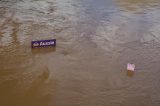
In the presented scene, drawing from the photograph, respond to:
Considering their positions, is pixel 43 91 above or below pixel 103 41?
below

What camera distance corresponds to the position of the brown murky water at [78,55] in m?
4.11

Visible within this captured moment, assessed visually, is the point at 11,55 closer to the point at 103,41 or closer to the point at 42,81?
the point at 42,81

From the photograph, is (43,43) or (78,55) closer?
(78,55)

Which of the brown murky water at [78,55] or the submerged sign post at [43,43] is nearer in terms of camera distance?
the brown murky water at [78,55]

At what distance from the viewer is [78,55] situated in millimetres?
5188

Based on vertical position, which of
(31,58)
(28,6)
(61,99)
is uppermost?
(28,6)

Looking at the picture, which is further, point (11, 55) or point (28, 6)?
point (28, 6)

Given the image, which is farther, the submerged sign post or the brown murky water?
the submerged sign post

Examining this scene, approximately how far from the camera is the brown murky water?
4.11 meters

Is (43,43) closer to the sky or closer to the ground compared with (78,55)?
closer to the sky

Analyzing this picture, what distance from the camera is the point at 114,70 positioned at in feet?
15.8

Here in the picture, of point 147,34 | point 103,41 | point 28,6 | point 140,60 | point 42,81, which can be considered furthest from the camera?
point 28,6

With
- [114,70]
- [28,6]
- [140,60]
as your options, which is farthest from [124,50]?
[28,6]

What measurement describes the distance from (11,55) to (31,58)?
0.40 meters
